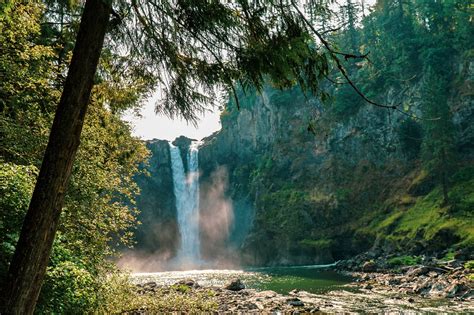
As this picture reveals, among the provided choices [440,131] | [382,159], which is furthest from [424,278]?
[382,159]

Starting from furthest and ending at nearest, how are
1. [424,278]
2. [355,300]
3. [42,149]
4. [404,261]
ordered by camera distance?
[404,261] → [424,278] → [355,300] → [42,149]

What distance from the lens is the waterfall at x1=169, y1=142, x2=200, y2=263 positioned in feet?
214

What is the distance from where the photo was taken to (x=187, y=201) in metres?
68.6

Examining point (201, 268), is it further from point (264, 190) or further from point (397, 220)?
point (397, 220)

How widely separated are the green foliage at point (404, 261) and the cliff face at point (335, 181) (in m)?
2.72

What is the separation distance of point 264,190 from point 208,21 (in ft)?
189

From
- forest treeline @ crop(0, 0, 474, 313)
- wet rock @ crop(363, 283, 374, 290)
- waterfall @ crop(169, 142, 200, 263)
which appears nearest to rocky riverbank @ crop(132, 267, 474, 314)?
wet rock @ crop(363, 283, 374, 290)

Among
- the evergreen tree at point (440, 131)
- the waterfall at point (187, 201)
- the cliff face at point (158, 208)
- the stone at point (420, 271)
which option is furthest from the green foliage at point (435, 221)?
the cliff face at point (158, 208)

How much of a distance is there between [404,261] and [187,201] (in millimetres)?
44039

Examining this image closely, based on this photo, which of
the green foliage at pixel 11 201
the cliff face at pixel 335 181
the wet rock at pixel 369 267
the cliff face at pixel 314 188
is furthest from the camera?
the cliff face at pixel 335 181

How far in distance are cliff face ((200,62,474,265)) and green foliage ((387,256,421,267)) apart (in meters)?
2.72

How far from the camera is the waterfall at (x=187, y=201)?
6538 centimetres

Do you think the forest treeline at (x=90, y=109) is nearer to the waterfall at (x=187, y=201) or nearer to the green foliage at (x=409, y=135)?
the green foliage at (x=409, y=135)

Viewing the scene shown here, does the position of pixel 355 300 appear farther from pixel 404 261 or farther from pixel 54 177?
pixel 54 177
